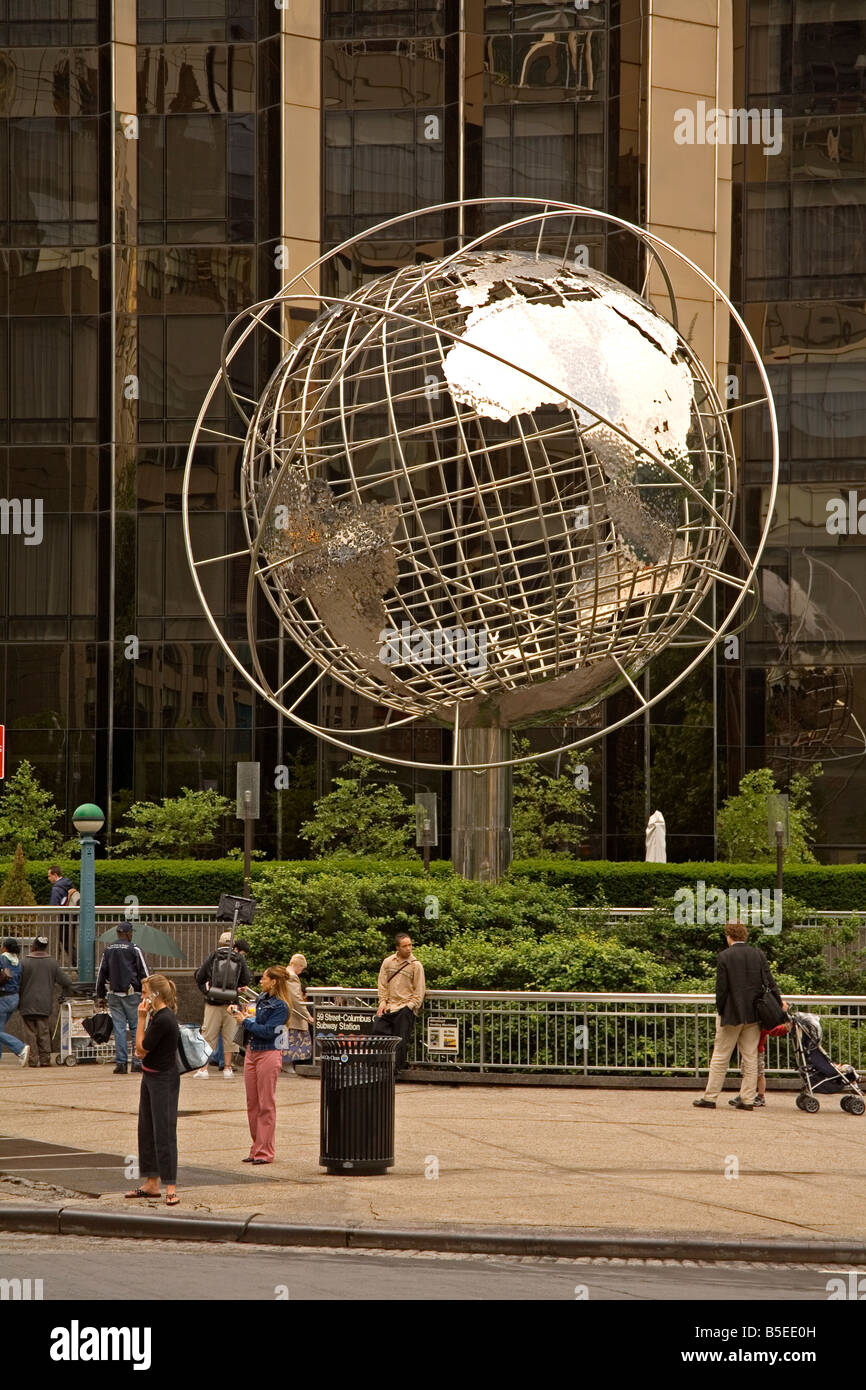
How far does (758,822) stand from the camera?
36.2 metres

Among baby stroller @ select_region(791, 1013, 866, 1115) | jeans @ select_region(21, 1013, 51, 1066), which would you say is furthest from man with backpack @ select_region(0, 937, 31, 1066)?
baby stroller @ select_region(791, 1013, 866, 1115)

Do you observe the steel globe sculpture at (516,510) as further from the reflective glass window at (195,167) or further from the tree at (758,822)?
the reflective glass window at (195,167)

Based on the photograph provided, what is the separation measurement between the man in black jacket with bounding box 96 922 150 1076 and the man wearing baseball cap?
0.76 meters

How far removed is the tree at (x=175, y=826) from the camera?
37219mm

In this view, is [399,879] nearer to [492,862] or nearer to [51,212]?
[492,862]

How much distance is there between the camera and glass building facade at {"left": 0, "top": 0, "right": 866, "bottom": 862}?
38.7 meters

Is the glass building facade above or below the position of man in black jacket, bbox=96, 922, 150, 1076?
above

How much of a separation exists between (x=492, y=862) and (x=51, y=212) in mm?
23230

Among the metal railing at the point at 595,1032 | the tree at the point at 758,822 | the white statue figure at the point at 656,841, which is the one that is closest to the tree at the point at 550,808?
the tree at the point at 758,822

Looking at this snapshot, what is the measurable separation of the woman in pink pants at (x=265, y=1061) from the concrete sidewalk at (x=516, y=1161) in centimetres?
24

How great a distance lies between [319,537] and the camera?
20.9 meters

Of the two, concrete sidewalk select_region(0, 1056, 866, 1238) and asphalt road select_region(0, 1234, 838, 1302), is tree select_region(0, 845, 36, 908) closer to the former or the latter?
concrete sidewalk select_region(0, 1056, 866, 1238)

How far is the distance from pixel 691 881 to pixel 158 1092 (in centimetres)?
1908
